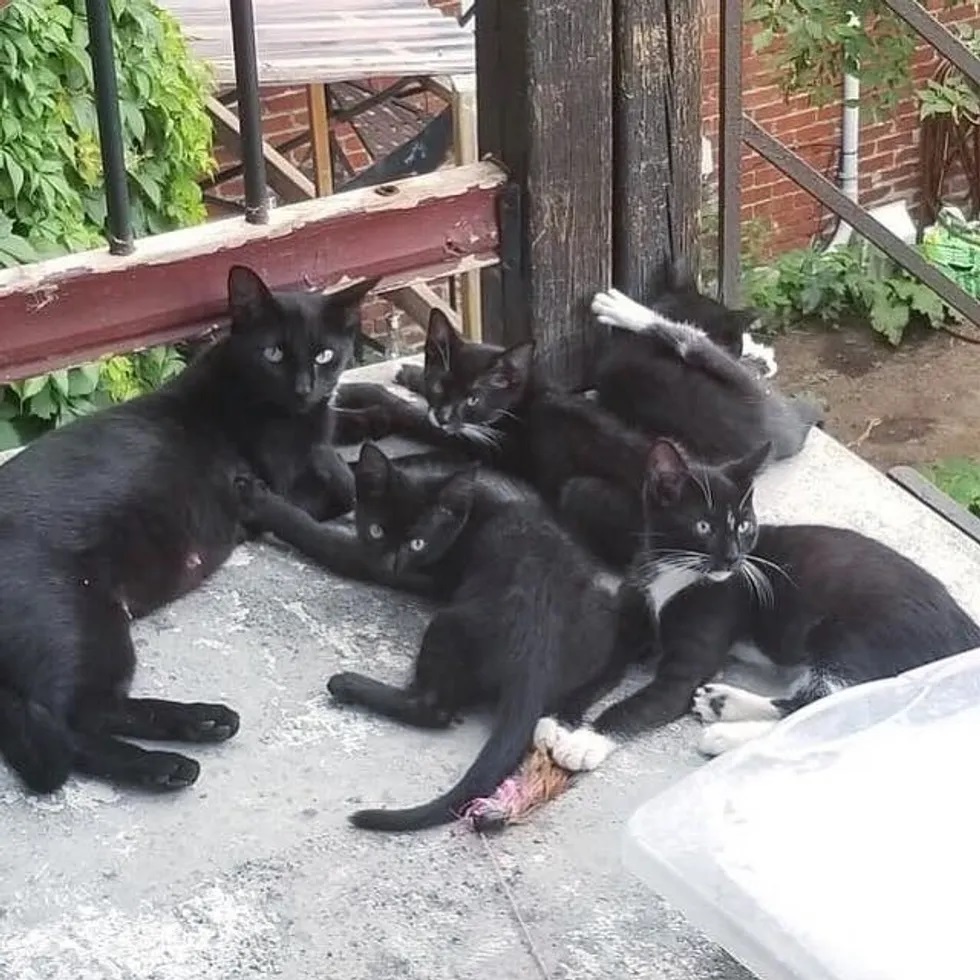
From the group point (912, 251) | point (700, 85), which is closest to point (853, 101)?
point (912, 251)

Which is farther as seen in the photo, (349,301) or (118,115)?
(349,301)

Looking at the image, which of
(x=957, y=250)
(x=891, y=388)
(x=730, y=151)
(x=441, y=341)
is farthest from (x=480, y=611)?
(x=957, y=250)

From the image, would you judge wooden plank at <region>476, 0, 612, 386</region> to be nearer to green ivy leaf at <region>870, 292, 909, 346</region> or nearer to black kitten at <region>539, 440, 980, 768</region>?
black kitten at <region>539, 440, 980, 768</region>

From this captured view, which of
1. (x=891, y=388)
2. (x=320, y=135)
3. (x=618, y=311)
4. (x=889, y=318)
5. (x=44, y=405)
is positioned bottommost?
(x=891, y=388)

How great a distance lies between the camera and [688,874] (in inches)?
60.0

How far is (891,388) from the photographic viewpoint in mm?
5742

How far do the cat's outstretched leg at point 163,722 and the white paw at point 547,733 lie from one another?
0.32m

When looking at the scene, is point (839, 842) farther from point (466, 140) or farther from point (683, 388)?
point (466, 140)

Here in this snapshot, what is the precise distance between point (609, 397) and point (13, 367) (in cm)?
82

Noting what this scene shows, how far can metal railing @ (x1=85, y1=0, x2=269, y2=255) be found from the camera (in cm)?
201

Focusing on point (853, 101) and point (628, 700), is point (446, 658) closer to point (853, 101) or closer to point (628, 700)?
point (628, 700)

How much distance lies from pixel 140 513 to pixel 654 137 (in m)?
0.82

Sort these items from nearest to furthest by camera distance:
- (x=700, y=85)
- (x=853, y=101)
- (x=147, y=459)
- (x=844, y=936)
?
(x=844, y=936), (x=147, y=459), (x=700, y=85), (x=853, y=101)

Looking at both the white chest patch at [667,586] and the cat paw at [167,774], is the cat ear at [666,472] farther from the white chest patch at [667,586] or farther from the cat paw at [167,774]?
the cat paw at [167,774]
